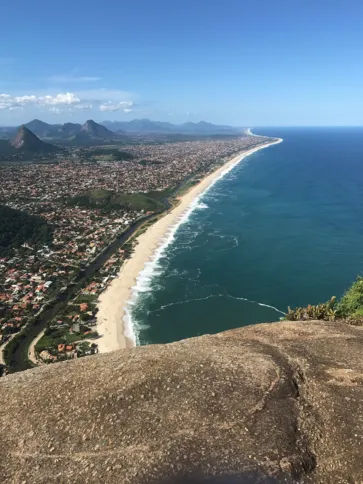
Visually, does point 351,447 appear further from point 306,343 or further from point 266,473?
point 306,343

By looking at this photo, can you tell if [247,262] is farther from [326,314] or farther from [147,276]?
[326,314]

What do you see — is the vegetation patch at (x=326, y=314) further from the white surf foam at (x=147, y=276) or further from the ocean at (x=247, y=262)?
the white surf foam at (x=147, y=276)

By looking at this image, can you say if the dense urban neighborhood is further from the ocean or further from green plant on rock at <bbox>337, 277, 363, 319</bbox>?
green plant on rock at <bbox>337, 277, 363, 319</bbox>

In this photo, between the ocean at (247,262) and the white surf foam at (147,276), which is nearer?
the white surf foam at (147,276)

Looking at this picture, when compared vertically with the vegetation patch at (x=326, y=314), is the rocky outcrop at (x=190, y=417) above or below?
above

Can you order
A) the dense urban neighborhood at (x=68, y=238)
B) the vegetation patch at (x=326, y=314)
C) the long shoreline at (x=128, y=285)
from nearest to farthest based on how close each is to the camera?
the vegetation patch at (x=326, y=314)
the long shoreline at (x=128, y=285)
the dense urban neighborhood at (x=68, y=238)

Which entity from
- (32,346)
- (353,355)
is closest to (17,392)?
(353,355)

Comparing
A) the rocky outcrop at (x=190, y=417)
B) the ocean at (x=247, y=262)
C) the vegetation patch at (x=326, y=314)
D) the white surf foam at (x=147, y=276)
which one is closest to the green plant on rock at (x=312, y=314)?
the vegetation patch at (x=326, y=314)

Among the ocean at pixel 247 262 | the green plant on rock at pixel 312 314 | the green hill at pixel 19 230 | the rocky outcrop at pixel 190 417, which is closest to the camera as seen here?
the rocky outcrop at pixel 190 417

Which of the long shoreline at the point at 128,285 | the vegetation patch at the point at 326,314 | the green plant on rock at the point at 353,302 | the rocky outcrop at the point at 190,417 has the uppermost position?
the rocky outcrop at the point at 190,417
